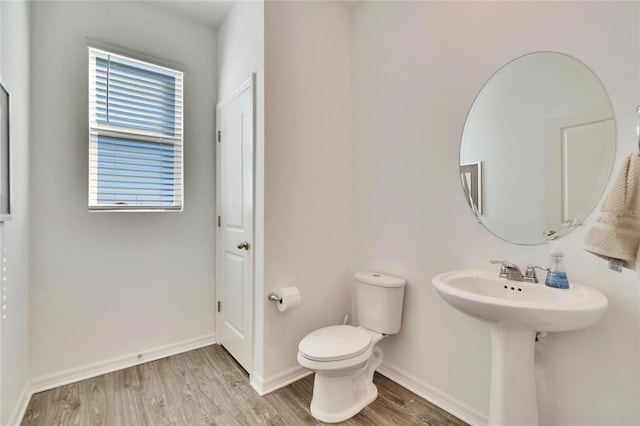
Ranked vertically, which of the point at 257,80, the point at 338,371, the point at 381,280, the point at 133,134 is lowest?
the point at 338,371

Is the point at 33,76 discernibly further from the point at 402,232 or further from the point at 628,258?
the point at 628,258

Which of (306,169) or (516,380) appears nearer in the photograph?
(516,380)

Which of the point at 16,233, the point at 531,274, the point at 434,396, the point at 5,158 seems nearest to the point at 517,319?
the point at 531,274

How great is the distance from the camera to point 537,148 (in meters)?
1.40

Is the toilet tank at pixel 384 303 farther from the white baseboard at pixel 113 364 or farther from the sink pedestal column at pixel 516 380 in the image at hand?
the white baseboard at pixel 113 364

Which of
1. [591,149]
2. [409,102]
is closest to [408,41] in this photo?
[409,102]

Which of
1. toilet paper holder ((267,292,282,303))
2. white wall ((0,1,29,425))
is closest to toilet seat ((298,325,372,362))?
toilet paper holder ((267,292,282,303))

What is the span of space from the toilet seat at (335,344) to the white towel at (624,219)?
3.81ft

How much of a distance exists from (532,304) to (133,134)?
2.61 metres

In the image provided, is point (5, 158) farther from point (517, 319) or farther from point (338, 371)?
point (517, 319)

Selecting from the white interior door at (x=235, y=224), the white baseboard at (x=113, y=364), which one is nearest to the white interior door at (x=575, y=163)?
the white interior door at (x=235, y=224)

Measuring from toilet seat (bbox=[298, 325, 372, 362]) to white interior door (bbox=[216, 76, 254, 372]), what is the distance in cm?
51

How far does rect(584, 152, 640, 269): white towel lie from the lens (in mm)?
994

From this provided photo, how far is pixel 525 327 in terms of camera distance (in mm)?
1088
